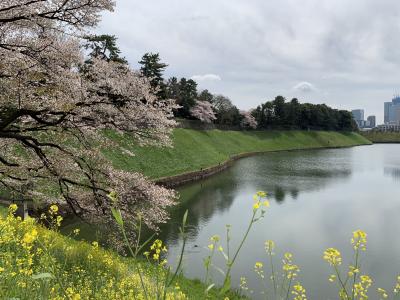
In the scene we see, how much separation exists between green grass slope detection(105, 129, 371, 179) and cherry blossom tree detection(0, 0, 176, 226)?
132 cm

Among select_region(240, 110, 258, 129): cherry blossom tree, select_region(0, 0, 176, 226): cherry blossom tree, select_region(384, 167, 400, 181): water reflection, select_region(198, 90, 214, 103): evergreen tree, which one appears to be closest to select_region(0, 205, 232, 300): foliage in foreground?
select_region(0, 0, 176, 226): cherry blossom tree

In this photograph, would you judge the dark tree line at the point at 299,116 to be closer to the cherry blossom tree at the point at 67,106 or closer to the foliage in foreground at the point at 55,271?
the cherry blossom tree at the point at 67,106

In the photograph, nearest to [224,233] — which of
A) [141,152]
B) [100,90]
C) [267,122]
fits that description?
[100,90]

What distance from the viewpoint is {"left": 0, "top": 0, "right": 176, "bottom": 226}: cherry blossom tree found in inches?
369

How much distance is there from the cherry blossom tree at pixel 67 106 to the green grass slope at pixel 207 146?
4.32ft

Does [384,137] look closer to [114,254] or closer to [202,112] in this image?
[202,112]

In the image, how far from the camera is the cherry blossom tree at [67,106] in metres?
9.37

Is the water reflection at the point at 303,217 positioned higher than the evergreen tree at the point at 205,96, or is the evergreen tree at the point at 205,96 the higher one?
the evergreen tree at the point at 205,96

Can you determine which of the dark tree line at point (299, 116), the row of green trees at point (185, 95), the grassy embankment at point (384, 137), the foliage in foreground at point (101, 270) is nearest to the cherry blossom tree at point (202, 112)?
the row of green trees at point (185, 95)

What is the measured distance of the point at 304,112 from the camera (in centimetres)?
10606

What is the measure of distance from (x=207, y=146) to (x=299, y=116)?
57.6 m

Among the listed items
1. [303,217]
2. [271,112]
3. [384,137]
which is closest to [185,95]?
[271,112]

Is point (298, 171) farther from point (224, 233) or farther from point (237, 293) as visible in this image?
point (237, 293)

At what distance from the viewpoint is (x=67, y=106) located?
32.4 feet
